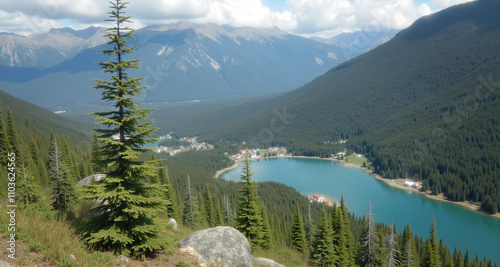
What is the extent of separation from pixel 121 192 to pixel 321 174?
5103 inches

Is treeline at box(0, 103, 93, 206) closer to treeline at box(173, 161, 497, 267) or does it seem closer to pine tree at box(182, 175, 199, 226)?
treeline at box(173, 161, 497, 267)

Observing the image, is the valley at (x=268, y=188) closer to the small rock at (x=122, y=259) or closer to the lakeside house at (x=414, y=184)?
the small rock at (x=122, y=259)

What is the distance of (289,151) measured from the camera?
190250mm

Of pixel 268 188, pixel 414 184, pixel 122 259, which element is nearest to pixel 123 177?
pixel 122 259

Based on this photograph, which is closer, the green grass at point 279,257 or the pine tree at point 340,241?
the green grass at point 279,257

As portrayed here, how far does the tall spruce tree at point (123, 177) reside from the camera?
10938 millimetres

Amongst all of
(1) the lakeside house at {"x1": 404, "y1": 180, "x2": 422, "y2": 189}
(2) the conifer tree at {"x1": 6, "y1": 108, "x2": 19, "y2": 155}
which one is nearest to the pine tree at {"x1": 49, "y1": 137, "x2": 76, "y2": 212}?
(2) the conifer tree at {"x1": 6, "y1": 108, "x2": 19, "y2": 155}

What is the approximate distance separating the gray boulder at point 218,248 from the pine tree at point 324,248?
1727 cm

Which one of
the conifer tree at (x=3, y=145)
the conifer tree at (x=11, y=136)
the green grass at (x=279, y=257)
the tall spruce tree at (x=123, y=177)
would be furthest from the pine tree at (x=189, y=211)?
the tall spruce tree at (x=123, y=177)

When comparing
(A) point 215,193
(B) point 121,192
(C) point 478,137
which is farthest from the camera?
(C) point 478,137

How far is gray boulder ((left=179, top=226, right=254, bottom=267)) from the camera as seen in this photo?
41.0 ft

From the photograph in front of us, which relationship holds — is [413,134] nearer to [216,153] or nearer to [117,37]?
[216,153]

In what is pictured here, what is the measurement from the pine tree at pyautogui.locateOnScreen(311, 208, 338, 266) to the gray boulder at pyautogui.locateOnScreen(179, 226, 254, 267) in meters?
17.3

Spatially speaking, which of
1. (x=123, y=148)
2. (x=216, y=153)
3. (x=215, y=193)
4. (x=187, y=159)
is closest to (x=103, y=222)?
(x=123, y=148)
